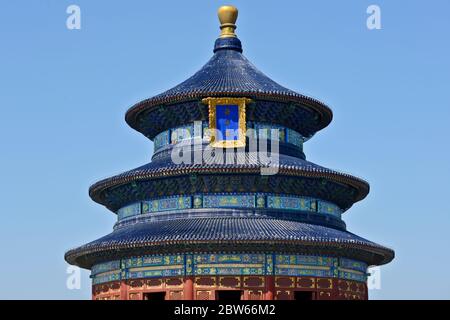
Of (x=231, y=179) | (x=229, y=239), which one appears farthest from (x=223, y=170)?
(x=229, y=239)

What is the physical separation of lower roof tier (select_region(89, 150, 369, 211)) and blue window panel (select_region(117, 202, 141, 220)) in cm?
30

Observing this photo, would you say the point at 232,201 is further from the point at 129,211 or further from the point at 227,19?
the point at 227,19

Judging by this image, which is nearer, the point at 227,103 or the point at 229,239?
the point at 229,239

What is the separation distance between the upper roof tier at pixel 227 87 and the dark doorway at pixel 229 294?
9.50 metres

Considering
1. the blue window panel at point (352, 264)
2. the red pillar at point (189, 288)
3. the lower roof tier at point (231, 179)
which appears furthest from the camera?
the blue window panel at point (352, 264)

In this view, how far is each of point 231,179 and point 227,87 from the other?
15.8 feet

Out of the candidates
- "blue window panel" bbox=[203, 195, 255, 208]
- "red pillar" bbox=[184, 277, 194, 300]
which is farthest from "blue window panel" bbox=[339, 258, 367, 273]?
"red pillar" bbox=[184, 277, 194, 300]

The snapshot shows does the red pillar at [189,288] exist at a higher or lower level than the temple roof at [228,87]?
lower

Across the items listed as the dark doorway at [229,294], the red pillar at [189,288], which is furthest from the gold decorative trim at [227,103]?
the dark doorway at [229,294]

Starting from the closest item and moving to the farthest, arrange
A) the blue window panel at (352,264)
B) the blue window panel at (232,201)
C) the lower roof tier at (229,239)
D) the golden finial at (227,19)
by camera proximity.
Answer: the lower roof tier at (229,239) < the blue window panel at (232,201) < the blue window panel at (352,264) < the golden finial at (227,19)

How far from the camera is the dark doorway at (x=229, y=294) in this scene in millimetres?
43438

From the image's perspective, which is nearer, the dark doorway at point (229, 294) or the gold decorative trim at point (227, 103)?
the dark doorway at point (229, 294)

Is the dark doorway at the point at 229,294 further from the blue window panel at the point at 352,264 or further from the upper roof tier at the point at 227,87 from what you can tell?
the upper roof tier at the point at 227,87

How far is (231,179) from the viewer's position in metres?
45.6
